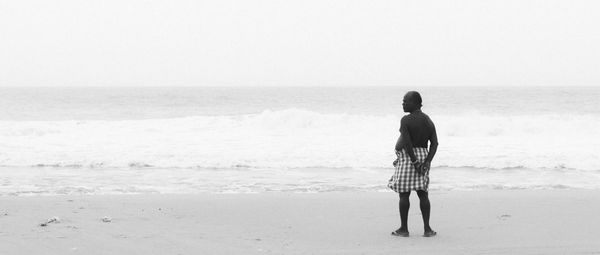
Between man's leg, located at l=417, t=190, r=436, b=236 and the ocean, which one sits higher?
the ocean

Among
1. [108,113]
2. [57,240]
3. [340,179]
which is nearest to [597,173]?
[340,179]

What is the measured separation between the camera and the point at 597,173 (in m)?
12.1

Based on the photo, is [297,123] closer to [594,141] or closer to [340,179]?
[594,141]

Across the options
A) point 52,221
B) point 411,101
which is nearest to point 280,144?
point 52,221

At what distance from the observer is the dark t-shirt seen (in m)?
5.60

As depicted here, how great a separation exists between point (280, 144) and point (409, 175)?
475 inches

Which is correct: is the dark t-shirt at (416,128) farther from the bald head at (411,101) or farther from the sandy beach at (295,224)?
the sandy beach at (295,224)

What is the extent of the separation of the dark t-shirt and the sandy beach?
0.88 meters

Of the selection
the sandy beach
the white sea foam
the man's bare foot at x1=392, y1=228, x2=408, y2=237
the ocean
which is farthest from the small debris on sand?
the white sea foam

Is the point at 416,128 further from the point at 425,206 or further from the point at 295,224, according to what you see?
the point at 295,224

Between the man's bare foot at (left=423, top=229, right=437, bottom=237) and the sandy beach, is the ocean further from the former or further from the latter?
the man's bare foot at (left=423, top=229, right=437, bottom=237)

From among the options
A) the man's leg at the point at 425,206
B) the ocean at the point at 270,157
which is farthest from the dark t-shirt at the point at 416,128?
the ocean at the point at 270,157

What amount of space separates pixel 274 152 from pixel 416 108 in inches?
397

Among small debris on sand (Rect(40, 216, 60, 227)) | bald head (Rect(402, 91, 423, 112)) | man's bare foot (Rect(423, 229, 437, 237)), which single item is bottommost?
man's bare foot (Rect(423, 229, 437, 237))
